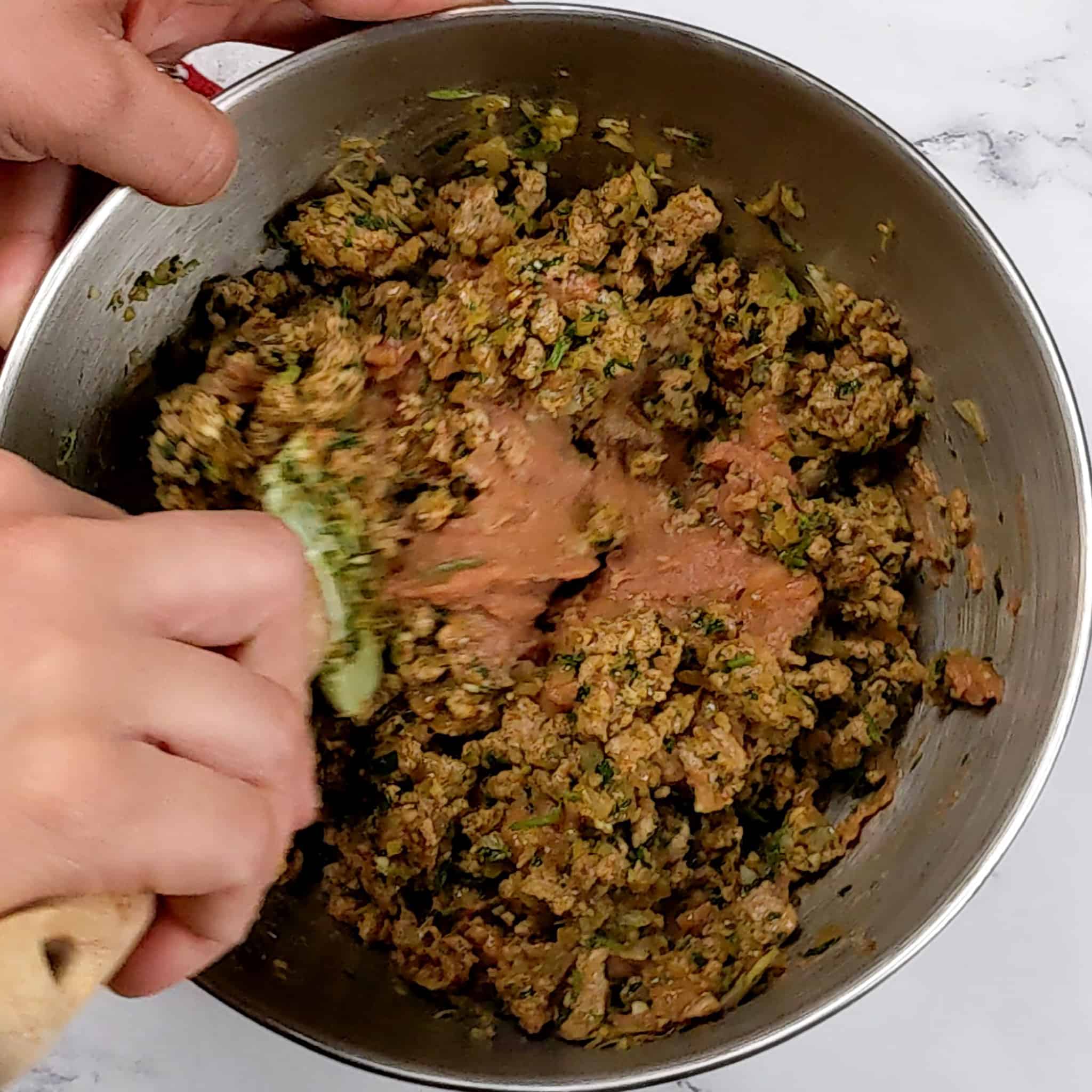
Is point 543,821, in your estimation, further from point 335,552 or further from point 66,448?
point 66,448

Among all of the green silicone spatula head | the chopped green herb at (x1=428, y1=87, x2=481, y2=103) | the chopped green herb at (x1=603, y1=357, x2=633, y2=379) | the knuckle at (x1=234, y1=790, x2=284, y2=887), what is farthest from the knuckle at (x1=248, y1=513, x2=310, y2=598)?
the chopped green herb at (x1=428, y1=87, x2=481, y2=103)

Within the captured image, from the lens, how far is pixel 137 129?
1553 mm

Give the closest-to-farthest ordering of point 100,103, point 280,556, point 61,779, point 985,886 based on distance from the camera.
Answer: point 61,779
point 280,556
point 100,103
point 985,886

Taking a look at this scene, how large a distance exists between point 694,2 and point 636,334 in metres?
0.83

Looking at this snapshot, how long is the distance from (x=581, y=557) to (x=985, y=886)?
34.8 inches

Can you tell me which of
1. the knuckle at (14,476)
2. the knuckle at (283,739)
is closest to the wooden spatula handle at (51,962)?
the knuckle at (283,739)

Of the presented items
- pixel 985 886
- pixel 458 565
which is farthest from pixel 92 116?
pixel 985 886

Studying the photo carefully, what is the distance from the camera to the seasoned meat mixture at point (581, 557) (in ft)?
5.83

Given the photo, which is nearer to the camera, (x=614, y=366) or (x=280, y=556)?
(x=280, y=556)

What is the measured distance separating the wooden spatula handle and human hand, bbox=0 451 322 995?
0.02 metres

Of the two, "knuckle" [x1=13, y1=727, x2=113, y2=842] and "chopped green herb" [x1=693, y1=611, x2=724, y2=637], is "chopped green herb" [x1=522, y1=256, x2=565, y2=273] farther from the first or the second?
"knuckle" [x1=13, y1=727, x2=113, y2=842]

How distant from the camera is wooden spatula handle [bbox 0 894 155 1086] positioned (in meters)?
0.98

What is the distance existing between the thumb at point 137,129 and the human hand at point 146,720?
0.54m

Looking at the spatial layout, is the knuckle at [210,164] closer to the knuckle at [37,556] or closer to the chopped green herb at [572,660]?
the knuckle at [37,556]
